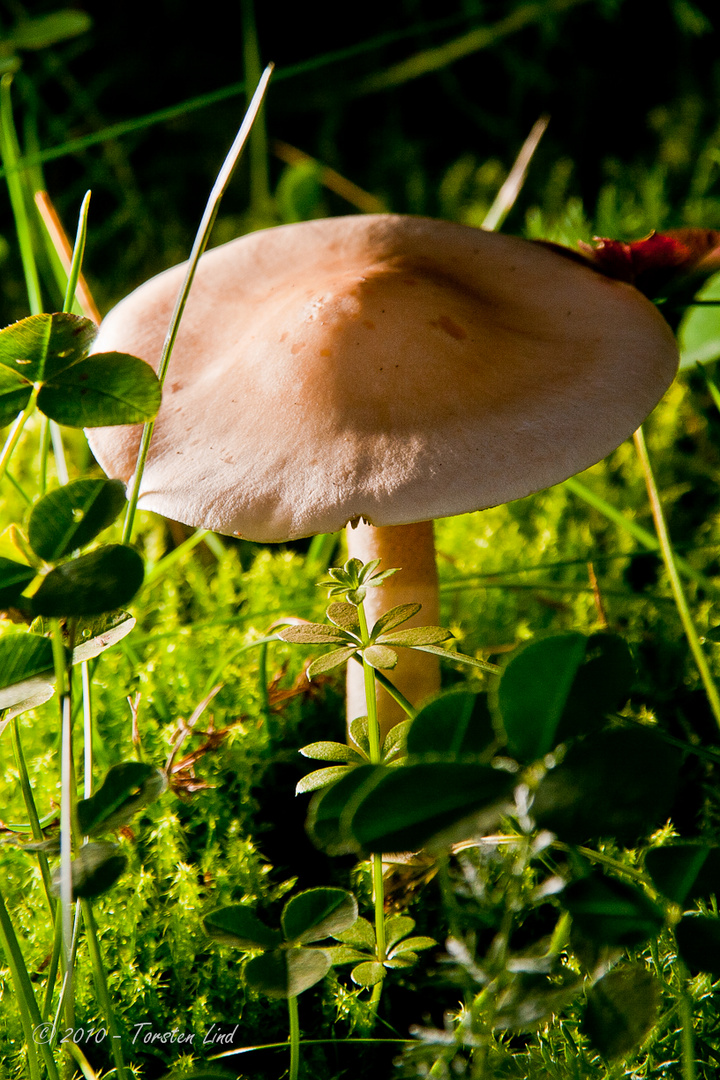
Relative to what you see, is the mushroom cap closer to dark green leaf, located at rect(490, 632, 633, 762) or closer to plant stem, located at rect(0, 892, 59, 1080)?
dark green leaf, located at rect(490, 632, 633, 762)

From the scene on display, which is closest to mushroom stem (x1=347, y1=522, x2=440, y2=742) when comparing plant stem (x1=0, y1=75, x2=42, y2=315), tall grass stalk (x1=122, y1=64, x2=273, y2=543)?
tall grass stalk (x1=122, y1=64, x2=273, y2=543)

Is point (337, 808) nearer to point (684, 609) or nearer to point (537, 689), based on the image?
point (537, 689)

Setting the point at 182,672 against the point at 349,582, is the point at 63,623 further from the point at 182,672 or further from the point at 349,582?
the point at 182,672

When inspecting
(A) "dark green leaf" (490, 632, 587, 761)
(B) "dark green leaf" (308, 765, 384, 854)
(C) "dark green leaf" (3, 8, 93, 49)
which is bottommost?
(B) "dark green leaf" (308, 765, 384, 854)

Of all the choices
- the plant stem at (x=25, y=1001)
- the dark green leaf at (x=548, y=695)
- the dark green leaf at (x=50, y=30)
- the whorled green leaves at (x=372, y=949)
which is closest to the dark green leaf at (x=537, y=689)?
the dark green leaf at (x=548, y=695)

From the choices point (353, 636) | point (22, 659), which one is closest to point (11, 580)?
point (22, 659)

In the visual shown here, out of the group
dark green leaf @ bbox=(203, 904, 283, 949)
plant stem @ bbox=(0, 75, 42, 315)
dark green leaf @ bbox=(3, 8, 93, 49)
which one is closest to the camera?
dark green leaf @ bbox=(203, 904, 283, 949)

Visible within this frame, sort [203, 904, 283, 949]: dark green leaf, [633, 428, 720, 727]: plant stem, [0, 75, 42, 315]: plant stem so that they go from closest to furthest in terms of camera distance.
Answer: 1. [203, 904, 283, 949]: dark green leaf
2. [633, 428, 720, 727]: plant stem
3. [0, 75, 42, 315]: plant stem
